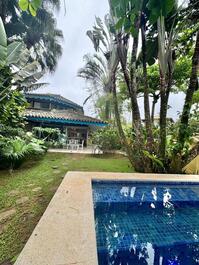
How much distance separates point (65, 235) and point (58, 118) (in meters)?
17.1

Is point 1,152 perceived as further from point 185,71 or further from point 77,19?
point 185,71

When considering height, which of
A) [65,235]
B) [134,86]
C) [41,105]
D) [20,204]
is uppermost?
[41,105]

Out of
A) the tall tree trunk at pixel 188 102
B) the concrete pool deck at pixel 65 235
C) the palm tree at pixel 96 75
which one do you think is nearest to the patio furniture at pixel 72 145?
the palm tree at pixel 96 75

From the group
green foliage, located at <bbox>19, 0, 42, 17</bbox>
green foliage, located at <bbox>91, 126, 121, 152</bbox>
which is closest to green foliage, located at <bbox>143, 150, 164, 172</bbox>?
green foliage, located at <bbox>19, 0, 42, 17</bbox>

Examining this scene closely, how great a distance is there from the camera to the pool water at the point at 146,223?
304cm

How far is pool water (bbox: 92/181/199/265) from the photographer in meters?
3.04

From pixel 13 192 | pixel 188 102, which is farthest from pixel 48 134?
pixel 188 102

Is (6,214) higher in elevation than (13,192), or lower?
lower

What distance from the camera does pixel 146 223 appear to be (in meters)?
4.07

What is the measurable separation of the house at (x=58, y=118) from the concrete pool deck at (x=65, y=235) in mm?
15482

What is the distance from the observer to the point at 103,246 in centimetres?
319

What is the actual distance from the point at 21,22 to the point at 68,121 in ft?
39.4

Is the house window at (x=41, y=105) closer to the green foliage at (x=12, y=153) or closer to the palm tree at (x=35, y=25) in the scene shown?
the palm tree at (x=35, y=25)

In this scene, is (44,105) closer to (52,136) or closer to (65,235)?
(52,136)
